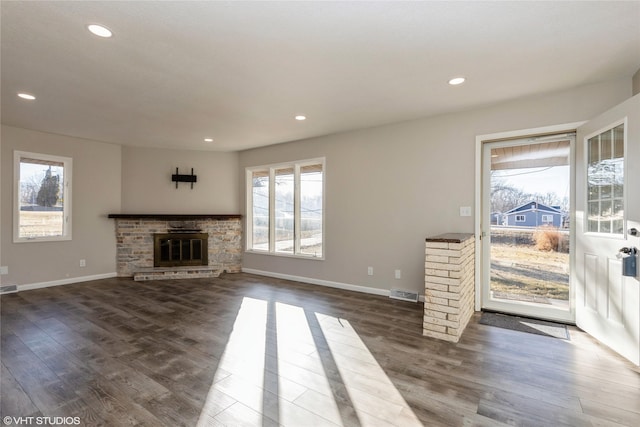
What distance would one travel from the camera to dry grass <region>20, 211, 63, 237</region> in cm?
491

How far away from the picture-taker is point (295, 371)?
7.84ft

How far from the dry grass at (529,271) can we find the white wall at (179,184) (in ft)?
16.3

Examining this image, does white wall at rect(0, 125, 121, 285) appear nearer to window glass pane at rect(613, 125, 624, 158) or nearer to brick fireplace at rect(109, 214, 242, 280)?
brick fireplace at rect(109, 214, 242, 280)

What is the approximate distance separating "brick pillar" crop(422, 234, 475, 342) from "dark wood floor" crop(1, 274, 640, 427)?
0.15 m

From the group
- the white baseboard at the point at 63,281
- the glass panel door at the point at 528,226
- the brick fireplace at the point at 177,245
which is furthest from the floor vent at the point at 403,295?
the white baseboard at the point at 63,281

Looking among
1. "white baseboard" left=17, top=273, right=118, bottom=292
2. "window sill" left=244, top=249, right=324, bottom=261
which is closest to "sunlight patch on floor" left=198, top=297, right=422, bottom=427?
"window sill" left=244, top=249, right=324, bottom=261

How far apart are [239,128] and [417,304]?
12.1ft

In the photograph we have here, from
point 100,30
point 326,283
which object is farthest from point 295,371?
point 100,30

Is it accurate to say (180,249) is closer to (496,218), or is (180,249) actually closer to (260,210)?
(260,210)

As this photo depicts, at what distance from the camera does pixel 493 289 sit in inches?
152

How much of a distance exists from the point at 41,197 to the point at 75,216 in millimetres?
554

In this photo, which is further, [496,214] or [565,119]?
[496,214]

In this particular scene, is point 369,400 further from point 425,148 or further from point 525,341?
point 425,148

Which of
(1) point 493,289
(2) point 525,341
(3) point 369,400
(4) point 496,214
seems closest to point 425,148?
(4) point 496,214
